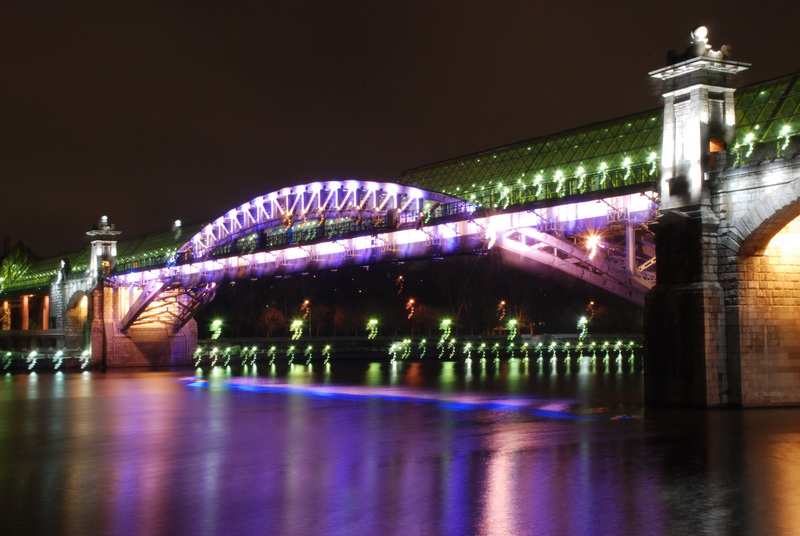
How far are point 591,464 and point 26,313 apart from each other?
85.5 m

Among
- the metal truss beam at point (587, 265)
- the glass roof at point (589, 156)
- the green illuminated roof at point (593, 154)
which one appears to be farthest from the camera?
the metal truss beam at point (587, 265)

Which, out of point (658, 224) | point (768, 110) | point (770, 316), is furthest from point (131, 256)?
point (770, 316)

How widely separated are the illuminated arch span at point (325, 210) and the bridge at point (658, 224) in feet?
0.45

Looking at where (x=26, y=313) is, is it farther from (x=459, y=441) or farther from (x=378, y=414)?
(x=459, y=441)

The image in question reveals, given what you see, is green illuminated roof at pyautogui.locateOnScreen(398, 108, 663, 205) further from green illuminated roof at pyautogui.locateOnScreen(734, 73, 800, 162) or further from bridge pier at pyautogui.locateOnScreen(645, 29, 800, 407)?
bridge pier at pyautogui.locateOnScreen(645, 29, 800, 407)

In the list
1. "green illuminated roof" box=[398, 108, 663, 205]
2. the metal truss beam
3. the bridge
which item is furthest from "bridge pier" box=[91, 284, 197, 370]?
the metal truss beam

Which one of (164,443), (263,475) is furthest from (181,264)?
(263,475)

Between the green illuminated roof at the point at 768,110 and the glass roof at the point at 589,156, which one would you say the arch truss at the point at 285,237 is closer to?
the glass roof at the point at 589,156

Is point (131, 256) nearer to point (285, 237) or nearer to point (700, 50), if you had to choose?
point (285, 237)

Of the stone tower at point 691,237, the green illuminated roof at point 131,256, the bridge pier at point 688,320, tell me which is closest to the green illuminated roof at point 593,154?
the stone tower at point 691,237

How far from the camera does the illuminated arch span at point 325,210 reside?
41.0 meters

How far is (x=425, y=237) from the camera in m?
39.0

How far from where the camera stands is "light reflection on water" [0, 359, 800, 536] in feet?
37.2

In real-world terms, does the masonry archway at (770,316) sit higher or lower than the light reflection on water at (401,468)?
higher
